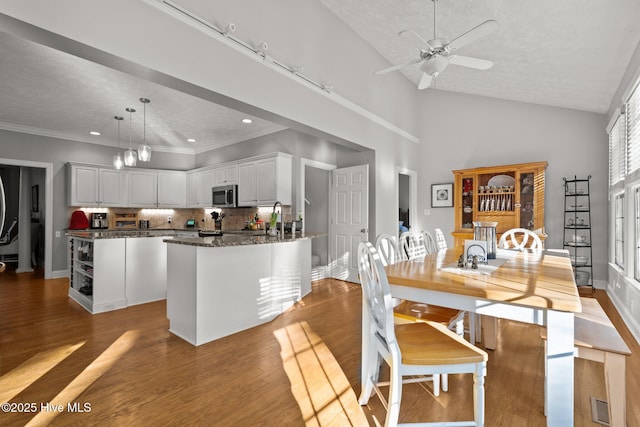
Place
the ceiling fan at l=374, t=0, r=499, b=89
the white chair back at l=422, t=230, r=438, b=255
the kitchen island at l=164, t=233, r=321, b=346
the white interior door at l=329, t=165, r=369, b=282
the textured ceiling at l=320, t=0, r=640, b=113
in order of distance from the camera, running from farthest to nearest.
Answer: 1. the white interior door at l=329, t=165, r=369, b=282
2. the white chair back at l=422, t=230, r=438, b=255
3. the textured ceiling at l=320, t=0, r=640, b=113
4. the kitchen island at l=164, t=233, r=321, b=346
5. the ceiling fan at l=374, t=0, r=499, b=89

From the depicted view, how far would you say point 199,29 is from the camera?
2656 mm

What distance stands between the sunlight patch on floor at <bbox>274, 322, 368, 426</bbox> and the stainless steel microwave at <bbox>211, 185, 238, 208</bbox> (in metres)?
3.44

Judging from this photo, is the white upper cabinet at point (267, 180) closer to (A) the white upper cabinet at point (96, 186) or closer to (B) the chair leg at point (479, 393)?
(A) the white upper cabinet at point (96, 186)

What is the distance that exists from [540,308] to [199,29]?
306 centimetres

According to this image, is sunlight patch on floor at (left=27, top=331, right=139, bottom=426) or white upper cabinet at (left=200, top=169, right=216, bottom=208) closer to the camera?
sunlight patch on floor at (left=27, top=331, right=139, bottom=426)

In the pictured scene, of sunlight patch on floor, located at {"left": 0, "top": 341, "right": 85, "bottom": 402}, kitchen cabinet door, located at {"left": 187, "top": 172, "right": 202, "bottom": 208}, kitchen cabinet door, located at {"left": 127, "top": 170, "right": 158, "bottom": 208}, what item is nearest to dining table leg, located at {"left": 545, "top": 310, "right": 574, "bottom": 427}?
sunlight patch on floor, located at {"left": 0, "top": 341, "right": 85, "bottom": 402}

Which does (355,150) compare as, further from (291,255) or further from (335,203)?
(291,255)

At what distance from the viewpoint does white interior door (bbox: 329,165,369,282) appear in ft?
17.1

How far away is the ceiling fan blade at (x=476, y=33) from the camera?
2316mm

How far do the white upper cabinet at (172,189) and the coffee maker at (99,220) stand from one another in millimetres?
1043

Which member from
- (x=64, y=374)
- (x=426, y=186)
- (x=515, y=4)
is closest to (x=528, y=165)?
(x=426, y=186)

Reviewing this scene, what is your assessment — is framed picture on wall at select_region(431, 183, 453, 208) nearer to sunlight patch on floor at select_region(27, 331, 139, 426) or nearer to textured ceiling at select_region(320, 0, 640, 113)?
textured ceiling at select_region(320, 0, 640, 113)

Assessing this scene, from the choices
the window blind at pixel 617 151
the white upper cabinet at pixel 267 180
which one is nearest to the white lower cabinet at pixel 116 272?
the white upper cabinet at pixel 267 180

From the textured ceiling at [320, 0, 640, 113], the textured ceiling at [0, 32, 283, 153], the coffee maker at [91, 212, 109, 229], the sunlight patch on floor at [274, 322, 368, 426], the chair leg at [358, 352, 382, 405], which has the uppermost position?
Answer: the textured ceiling at [320, 0, 640, 113]
